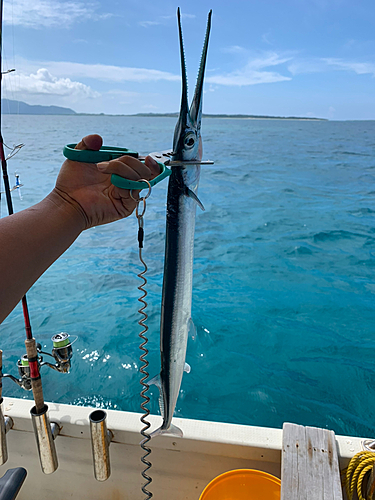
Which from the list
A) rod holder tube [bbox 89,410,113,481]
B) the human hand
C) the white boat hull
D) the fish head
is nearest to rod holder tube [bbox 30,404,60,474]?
the white boat hull

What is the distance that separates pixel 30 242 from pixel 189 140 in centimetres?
60

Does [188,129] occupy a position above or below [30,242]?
above

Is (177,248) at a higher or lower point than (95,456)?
higher

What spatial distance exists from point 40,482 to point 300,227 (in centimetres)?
810

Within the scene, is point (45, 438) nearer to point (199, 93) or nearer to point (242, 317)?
point (199, 93)

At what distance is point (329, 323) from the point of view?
16.8 ft

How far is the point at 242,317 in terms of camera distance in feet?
17.6

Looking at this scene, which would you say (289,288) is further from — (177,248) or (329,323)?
(177,248)

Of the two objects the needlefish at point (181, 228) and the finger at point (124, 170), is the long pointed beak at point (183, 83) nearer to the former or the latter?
the needlefish at point (181, 228)

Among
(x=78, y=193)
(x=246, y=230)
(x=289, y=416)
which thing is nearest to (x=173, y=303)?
(x=78, y=193)

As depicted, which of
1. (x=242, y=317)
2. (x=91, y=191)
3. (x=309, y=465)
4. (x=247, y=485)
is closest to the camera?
(x=91, y=191)

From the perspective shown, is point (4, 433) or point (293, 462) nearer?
point (293, 462)

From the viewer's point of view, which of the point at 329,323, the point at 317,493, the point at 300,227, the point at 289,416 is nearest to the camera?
the point at 317,493

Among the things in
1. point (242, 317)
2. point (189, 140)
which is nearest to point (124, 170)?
point (189, 140)
